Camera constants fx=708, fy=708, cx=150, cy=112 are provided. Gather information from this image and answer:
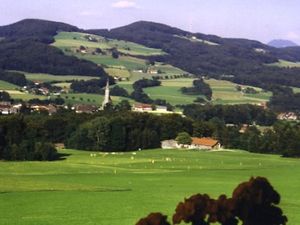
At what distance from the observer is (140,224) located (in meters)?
15.2


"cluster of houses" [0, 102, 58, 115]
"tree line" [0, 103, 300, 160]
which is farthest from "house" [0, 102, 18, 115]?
"tree line" [0, 103, 300, 160]

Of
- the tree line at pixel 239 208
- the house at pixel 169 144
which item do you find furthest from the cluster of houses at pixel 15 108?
the tree line at pixel 239 208

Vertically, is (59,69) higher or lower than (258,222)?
higher

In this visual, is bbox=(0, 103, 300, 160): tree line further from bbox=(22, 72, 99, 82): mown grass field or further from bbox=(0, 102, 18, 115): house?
bbox=(22, 72, 99, 82): mown grass field

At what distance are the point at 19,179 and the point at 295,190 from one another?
17813 mm

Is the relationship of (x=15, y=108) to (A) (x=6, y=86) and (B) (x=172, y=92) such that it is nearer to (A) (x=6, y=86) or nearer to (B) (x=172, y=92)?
(A) (x=6, y=86)

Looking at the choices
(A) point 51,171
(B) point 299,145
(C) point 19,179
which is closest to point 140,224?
(C) point 19,179

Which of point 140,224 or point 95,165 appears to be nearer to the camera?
point 140,224

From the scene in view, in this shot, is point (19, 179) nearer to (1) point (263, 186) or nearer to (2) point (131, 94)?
(1) point (263, 186)

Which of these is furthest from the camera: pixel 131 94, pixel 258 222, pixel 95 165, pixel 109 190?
pixel 131 94

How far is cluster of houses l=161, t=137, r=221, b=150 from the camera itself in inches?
Answer: 3538

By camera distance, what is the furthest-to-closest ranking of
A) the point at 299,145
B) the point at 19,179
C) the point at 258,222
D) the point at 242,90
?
the point at 242,90, the point at 299,145, the point at 19,179, the point at 258,222

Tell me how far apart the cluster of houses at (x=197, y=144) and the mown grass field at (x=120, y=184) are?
12086 millimetres

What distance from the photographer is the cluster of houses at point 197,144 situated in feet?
295
